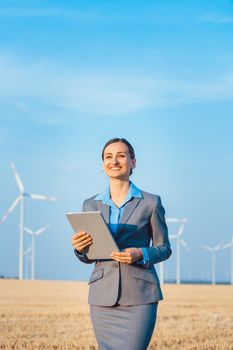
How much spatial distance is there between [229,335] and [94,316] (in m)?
9.32

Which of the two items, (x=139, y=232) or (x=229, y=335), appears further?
(x=229, y=335)

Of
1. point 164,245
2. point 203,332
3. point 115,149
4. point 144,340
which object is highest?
point 115,149

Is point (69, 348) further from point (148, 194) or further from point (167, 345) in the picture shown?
point (148, 194)

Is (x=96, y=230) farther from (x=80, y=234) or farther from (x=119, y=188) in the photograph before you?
(x=119, y=188)

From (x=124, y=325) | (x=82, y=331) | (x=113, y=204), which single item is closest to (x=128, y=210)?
(x=113, y=204)

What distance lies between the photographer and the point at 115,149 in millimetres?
4668

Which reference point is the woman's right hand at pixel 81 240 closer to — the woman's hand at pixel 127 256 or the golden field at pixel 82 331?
the woman's hand at pixel 127 256

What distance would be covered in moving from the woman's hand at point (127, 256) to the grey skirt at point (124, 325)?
0.85 feet

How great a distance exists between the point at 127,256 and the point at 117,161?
564 millimetres

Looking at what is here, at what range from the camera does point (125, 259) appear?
438cm

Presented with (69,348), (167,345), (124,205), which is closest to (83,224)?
(124,205)

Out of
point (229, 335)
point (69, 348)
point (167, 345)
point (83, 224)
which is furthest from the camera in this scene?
point (229, 335)

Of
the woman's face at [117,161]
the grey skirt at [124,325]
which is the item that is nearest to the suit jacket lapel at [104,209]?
the woman's face at [117,161]

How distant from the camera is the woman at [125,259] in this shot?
4.43 meters
